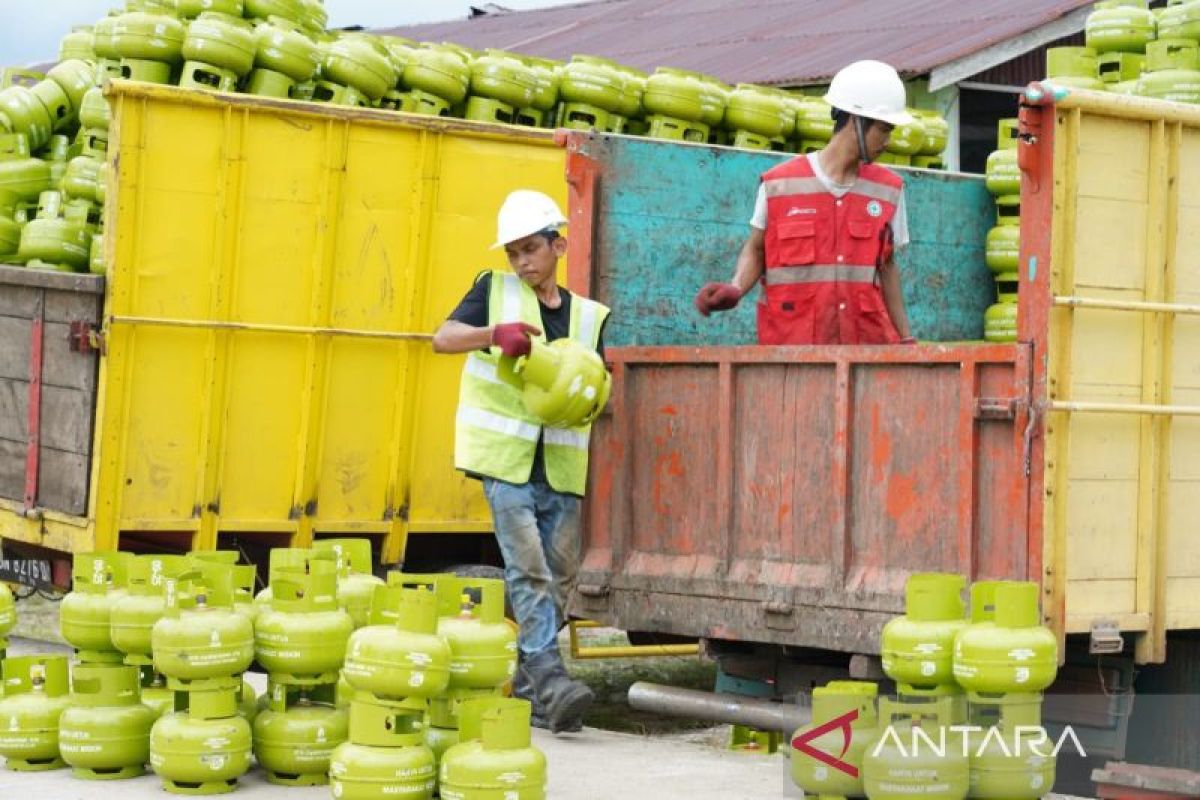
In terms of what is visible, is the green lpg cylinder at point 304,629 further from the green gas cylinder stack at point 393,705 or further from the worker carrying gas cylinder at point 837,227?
the worker carrying gas cylinder at point 837,227

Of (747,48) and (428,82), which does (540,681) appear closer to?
(428,82)

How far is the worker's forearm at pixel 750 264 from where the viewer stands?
28.6 feet

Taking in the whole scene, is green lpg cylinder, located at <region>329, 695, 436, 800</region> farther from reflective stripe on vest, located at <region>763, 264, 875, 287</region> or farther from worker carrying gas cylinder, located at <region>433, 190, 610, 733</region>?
reflective stripe on vest, located at <region>763, 264, 875, 287</region>

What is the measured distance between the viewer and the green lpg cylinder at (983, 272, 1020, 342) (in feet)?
34.6

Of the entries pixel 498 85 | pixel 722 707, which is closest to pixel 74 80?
pixel 498 85

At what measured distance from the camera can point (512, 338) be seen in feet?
25.5

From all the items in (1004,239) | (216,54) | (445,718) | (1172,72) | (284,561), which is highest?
(1172,72)

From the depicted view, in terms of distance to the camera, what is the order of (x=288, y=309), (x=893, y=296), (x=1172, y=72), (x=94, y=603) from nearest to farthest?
(x=94, y=603) → (x=893, y=296) → (x=288, y=309) → (x=1172, y=72)

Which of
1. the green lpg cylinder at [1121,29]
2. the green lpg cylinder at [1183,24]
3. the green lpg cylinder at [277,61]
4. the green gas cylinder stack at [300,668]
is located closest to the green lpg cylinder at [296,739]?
the green gas cylinder stack at [300,668]

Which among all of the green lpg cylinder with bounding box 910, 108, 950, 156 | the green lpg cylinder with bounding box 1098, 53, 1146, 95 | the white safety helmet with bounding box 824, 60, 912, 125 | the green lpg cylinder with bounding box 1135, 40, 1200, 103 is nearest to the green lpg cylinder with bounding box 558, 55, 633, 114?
the green lpg cylinder with bounding box 910, 108, 950, 156

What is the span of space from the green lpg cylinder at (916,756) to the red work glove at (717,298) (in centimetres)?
227

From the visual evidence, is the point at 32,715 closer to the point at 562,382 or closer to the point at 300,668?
the point at 300,668

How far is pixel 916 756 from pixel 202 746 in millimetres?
2325

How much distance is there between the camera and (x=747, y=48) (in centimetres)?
2295
